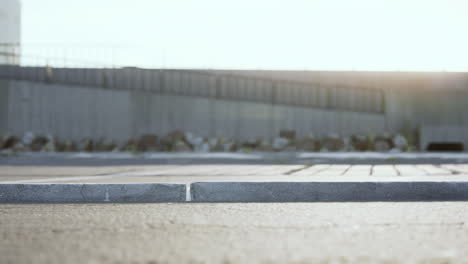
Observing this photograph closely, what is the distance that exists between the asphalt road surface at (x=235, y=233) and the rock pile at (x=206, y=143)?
12.9m

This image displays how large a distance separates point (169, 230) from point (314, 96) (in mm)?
15629

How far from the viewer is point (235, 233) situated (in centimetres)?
293

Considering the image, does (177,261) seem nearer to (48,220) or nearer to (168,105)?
(48,220)

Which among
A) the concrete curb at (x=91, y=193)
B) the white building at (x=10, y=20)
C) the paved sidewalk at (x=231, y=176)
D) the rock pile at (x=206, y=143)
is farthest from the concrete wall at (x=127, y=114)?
the white building at (x=10, y=20)

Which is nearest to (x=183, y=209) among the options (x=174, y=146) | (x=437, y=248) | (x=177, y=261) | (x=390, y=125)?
(x=177, y=261)

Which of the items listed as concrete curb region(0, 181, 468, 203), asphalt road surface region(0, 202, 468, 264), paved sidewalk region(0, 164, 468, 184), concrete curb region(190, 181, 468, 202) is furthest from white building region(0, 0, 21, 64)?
asphalt road surface region(0, 202, 468, 264)

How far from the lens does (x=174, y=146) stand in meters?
17.0

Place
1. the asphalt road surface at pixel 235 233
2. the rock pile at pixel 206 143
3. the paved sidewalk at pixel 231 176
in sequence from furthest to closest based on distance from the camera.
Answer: the rock pile at pixel 206 143, the paved sidewalk at pixel 231 176, the asphalt road surface at pixel 235 233

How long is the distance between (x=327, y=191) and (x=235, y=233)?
7.01 feet

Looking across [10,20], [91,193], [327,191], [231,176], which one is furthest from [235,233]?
[10,20]

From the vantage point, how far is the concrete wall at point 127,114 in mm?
17422

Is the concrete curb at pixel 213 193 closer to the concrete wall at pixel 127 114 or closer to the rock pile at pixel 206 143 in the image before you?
the rock pile at pixel 206 143

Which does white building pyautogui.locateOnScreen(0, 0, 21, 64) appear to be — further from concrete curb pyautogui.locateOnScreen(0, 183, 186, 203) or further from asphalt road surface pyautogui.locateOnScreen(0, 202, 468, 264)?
asphalt road surface pyautogui.locateOnScreen(0, 202, 468, 264)

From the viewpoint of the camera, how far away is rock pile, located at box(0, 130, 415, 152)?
56.0 feet
